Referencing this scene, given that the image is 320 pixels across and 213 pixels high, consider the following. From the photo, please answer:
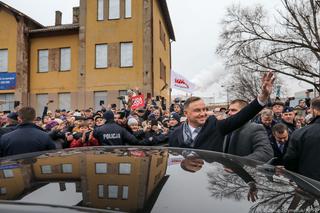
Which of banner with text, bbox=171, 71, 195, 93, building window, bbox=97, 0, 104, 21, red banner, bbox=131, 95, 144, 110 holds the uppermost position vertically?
building window, bbox=97, 0, 104, 21

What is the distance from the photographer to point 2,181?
1.95 metres

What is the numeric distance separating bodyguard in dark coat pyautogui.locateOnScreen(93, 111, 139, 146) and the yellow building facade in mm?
16629

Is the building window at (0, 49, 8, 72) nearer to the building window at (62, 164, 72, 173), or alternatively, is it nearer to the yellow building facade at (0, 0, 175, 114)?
the yellow building facade at (0, 0, 175, 114)

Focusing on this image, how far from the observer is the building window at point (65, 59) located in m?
25.9

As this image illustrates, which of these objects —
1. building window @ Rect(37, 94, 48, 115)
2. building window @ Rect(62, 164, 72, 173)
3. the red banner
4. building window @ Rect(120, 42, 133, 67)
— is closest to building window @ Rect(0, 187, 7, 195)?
building window @ Rect(62, 164, 72, 173)

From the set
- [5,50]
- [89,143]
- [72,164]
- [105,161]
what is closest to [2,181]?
[72,164]

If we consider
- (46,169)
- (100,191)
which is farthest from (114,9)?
(100,191)

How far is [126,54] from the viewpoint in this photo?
80.3ft

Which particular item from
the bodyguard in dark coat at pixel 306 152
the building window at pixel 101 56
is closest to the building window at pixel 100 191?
the bodyguard in dark coat at pixel 306 152

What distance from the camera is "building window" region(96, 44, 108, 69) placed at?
81.0 ft

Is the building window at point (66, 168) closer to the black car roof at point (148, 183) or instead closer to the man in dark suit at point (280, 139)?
the black car roof at point (148, 183)

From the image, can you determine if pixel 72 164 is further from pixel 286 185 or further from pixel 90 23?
pixel 90 23

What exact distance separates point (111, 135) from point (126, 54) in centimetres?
1824

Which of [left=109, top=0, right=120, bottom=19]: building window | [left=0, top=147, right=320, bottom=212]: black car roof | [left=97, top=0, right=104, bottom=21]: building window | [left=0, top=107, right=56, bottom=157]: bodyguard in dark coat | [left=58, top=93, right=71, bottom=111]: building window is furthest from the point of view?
[left=58, top=93, right=71, bottom=111]: building window
